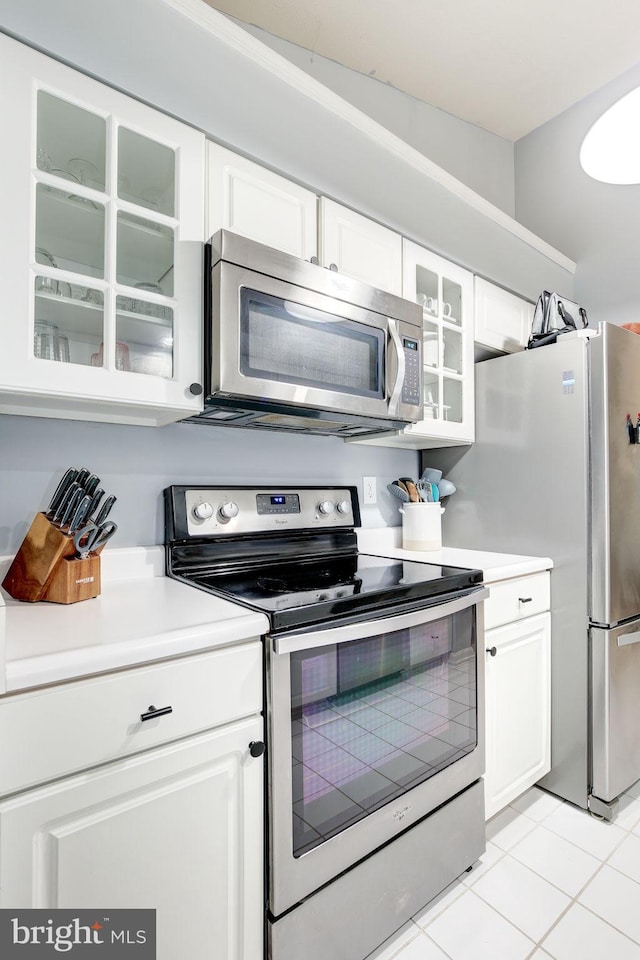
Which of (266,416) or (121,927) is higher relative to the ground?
(266,416)

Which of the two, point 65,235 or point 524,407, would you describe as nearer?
point 65,235

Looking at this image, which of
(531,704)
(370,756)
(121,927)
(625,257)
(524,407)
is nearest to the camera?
(121,927)

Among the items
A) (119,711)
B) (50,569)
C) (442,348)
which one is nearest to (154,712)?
(119,711)

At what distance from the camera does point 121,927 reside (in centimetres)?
88

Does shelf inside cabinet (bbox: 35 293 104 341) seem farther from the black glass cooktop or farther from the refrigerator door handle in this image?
the refrigerator door handle

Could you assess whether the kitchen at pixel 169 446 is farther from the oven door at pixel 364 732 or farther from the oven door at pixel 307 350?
the oven door at pixel 364 732

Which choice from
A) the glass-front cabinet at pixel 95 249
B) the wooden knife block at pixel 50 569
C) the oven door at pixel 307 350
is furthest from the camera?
the oven door at pixel 307 350

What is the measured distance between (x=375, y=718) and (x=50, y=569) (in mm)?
872

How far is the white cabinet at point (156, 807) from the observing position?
804 millimetres

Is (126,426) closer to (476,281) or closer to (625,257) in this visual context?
(476,281)

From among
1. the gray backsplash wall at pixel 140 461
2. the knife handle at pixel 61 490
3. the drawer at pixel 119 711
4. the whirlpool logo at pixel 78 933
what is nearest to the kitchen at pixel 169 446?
the gray backsplash wall at pixel 140 461

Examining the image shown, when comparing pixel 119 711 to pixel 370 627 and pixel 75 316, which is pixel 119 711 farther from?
pixel 75 316

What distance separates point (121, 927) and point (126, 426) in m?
1.16

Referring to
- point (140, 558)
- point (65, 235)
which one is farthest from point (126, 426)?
point (65, 235)
